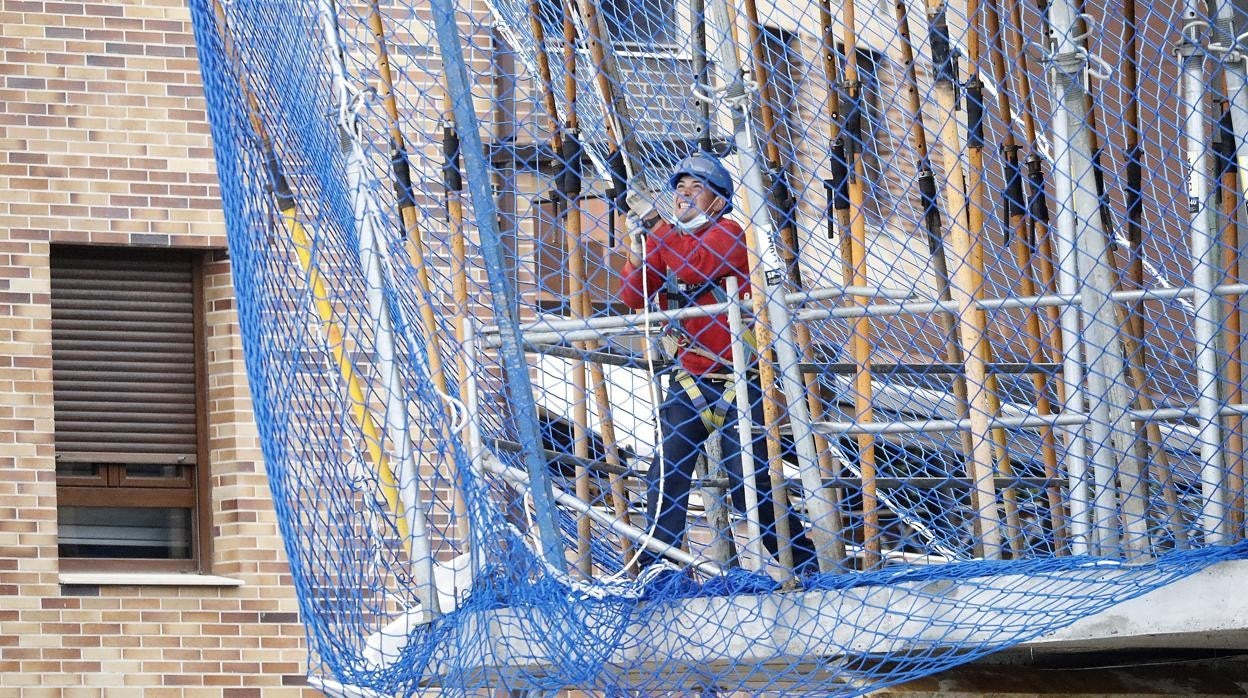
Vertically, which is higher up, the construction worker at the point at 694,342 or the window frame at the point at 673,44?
the window frame at the point at 673,44

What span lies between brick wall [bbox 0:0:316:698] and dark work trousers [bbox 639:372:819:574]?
561 centimetres

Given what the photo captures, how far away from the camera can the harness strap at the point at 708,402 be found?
652cm

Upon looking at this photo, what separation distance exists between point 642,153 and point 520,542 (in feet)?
5.82

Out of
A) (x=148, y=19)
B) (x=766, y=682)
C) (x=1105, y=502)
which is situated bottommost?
(x=766, y=682)

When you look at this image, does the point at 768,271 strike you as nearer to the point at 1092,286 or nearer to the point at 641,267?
the point at 641,267

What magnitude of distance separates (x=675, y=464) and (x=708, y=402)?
0.23 metres

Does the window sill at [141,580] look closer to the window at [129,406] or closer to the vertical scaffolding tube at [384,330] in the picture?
the window at [129,406]

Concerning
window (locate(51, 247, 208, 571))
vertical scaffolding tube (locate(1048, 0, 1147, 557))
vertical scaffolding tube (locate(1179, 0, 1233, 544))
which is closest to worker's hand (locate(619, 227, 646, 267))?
vertical scaffolding tube (locate(1048, 0, 1147, 557))

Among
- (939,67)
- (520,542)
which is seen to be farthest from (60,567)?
(939,67)

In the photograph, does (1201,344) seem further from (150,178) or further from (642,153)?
(150,178)

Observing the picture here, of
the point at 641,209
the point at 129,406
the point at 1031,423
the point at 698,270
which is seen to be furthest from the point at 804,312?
the point at 129,406

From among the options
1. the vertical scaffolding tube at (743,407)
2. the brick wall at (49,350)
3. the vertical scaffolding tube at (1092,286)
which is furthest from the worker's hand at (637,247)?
the brick wall at (49,350)

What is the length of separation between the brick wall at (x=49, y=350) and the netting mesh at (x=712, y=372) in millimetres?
4785

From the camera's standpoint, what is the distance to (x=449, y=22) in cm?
621
